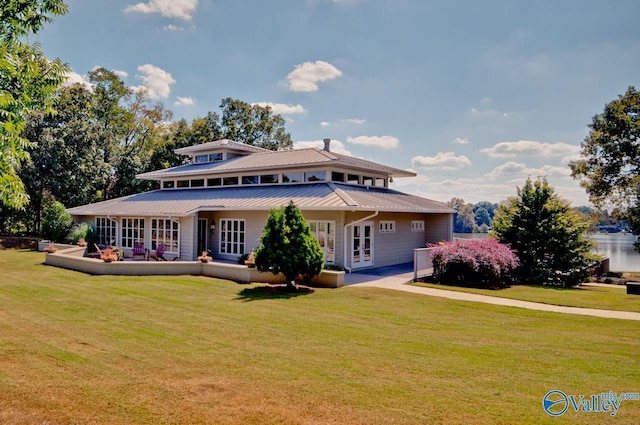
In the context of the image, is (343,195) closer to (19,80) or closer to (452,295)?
(452,295)

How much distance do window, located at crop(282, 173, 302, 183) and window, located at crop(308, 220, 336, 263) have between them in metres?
4.60

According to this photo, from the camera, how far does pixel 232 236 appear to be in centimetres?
2003

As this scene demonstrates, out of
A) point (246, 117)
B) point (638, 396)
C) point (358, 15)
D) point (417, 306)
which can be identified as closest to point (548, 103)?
point (358, 15)

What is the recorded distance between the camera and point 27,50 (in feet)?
24.6

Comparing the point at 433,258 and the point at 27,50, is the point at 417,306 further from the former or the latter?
the point at 27,50

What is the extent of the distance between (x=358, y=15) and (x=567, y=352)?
13617 millimetres

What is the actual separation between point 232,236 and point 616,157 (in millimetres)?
24191

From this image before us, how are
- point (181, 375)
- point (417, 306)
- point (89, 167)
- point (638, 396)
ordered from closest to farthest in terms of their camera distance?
point (638, 396)
point (181, 375)
point (417, 306)
point (89, 167)

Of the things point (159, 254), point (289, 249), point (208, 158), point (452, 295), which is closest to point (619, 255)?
point (452, 295)

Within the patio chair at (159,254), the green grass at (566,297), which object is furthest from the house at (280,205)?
the green grass at (566,297)

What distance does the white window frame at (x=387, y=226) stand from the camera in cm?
1914

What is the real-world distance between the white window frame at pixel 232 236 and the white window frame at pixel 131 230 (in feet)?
18.0

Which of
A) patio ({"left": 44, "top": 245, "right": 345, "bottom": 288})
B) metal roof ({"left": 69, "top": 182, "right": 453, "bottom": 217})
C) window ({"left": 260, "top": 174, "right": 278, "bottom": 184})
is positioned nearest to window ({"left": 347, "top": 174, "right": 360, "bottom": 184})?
metal roof ({"left": 69, "top": 182, "right": 453, "bottom": 217})

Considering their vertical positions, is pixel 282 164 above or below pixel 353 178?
above
